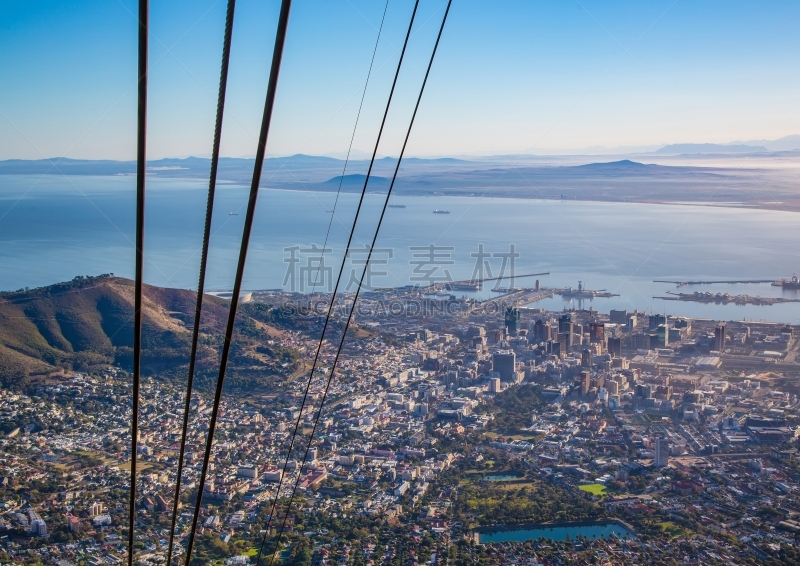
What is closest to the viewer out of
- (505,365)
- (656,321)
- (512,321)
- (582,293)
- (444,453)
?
(444,453)

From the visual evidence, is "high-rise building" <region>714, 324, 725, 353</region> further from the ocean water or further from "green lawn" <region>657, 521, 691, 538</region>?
"green lawn" <region>657, 521, 691, 538</region>

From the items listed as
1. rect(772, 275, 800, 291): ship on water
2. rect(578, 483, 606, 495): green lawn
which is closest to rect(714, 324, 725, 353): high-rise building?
rect(772, 275, 800, 291): ship on water

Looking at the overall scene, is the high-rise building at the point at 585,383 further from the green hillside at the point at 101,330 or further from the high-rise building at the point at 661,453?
the green hillside at the point at 101,330

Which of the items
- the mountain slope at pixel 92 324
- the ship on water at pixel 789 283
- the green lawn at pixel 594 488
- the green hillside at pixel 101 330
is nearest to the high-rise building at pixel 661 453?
the green lawn at pixel 594 488

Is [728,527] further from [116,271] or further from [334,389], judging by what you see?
[116,271]

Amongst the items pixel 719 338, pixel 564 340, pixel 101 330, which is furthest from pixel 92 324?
pixel 719 338

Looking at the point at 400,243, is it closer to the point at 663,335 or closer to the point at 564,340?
A: the point at 564,340
